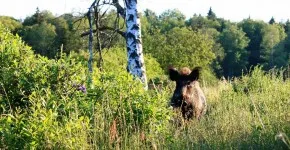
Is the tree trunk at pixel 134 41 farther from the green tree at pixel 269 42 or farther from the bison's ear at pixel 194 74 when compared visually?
the green tree at pixel 269 42

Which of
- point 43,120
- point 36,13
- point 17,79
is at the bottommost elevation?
point 43,120

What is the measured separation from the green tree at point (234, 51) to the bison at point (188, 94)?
98051 millimetres

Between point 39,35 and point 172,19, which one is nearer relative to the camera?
point 39,35

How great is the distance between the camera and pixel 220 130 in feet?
20.1

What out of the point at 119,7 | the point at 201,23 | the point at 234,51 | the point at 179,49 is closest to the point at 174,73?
the point at 119,7

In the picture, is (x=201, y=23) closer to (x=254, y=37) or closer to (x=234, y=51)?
(x=254, y=37)

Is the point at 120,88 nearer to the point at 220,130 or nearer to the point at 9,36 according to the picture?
the point at 220,130

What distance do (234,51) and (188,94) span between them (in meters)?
106

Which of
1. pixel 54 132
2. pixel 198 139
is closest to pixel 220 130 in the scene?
pixel 198 139

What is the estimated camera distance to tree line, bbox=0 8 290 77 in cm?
5716

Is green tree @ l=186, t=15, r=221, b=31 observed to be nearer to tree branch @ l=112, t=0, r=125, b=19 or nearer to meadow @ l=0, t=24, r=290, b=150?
tree branch @ l=112, t=0, r=125, b=19

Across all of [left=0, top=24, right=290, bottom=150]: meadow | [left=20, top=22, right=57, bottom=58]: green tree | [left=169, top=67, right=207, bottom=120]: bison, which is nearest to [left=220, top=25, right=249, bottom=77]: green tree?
[left=20, top=22, right=57, bottom=58]: green tree

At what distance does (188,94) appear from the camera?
390 inches

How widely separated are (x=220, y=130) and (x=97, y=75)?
1786 millimetres
